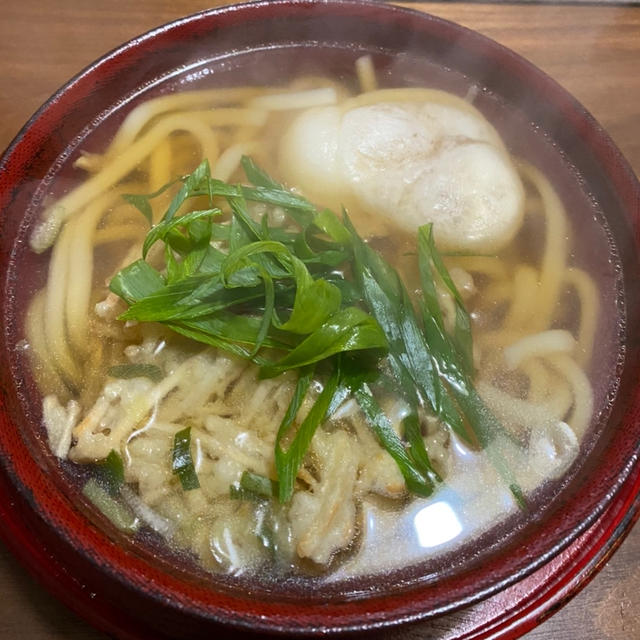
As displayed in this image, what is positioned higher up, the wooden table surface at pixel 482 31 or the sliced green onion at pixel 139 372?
the wooden table surface at pixel 482 31

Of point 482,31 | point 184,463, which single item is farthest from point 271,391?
point 482,31

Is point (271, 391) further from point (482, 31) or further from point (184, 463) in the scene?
point (482, 31)

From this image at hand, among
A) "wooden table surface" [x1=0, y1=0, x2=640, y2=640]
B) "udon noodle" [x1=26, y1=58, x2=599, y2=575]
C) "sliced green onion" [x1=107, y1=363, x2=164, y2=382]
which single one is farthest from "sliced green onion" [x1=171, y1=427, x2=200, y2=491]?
"wooden table surface" [x1=0, y1=0, x2=640, y2=640]

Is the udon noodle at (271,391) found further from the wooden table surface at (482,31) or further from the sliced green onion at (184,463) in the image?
the wooden table surface at (482,31)

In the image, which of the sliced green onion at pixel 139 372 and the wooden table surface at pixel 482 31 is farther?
the wooden table surface at pixel 482 31

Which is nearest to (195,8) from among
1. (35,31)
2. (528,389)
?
(35,31)

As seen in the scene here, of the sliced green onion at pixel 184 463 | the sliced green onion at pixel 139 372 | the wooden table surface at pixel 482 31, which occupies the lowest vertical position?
the sliced green onion at pixel 184 463

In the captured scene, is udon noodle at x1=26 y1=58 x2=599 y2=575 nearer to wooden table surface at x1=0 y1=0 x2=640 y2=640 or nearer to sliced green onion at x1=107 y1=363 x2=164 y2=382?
sliced green onion at x1=107 y1=363 x2=164 y2=382

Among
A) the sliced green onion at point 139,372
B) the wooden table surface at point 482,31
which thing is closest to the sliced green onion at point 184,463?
the sliced green onion at point 139,372

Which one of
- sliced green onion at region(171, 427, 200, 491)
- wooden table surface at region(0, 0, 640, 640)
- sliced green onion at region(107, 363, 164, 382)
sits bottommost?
sliced green onion at region(171, 427, 200, 491)
